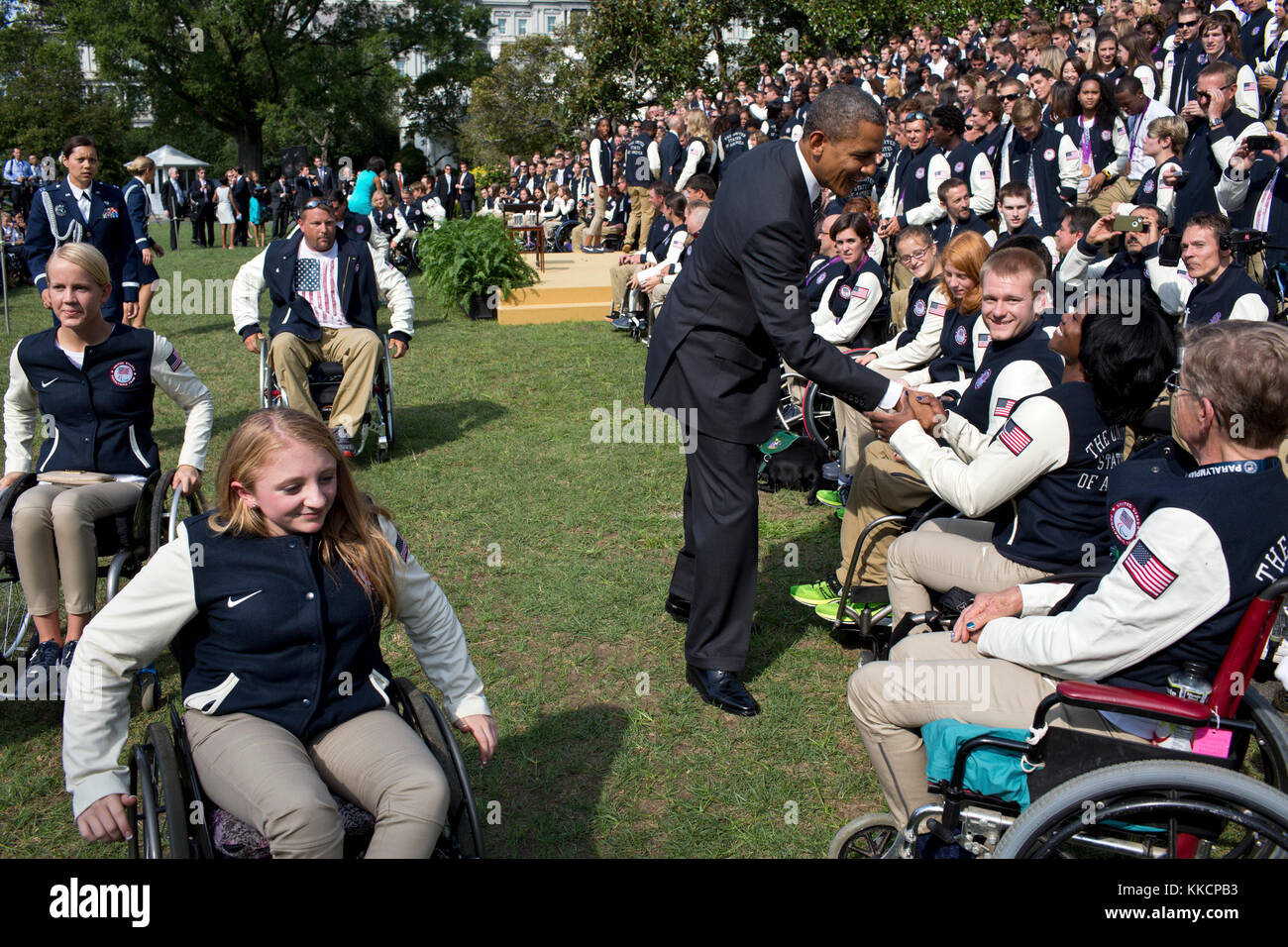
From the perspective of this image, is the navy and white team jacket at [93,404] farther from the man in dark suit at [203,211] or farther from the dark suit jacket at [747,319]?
the man in dark suit at [203,211]

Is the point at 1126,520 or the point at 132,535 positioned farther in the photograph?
the point at 132,535

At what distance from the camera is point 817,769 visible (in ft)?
11.7

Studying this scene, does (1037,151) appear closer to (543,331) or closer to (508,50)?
(543,331)

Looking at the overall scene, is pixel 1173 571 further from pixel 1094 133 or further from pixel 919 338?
pixel 1094 133

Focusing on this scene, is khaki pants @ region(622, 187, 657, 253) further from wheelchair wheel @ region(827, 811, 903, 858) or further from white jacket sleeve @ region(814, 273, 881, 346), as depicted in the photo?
wheelchair wheel @ region(827, 811, 903, 858)

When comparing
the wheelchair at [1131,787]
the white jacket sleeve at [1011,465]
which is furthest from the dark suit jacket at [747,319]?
the wheelchair at [1131,787]

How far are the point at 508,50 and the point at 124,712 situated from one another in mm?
48091

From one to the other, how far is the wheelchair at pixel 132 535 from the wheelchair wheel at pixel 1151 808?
3109mm

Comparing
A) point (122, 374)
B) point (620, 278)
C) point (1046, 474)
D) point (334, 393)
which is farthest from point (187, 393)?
point (620, 278)

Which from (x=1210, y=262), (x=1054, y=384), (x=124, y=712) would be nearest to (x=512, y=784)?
(x=124, y=712)

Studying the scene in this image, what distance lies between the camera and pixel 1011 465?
3.19m

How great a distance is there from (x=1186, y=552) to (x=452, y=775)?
1680mm

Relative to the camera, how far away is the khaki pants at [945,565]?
342 cm
